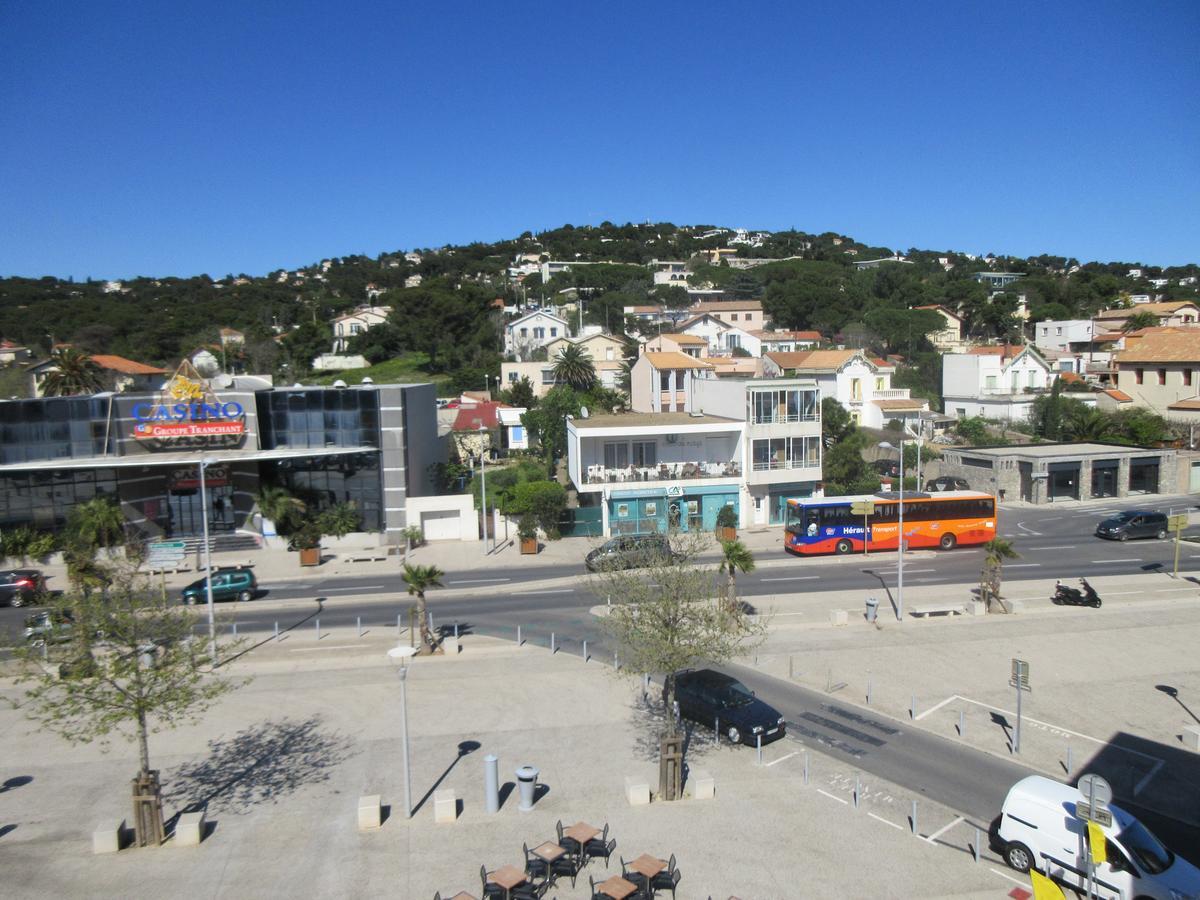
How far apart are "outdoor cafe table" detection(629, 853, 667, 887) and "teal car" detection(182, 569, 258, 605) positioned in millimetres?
23300

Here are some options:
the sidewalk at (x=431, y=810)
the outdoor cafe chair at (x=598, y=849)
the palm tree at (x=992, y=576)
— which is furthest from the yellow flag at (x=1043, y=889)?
the palm tree at (x=992, y=576)

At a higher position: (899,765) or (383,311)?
(383,311)

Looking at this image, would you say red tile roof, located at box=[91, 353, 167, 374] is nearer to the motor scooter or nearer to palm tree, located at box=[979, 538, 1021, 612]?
palm tree, located at box=[979, 538, 1021, 612]

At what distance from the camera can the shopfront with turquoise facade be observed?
41250 mm

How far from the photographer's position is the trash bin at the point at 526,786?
1492cm

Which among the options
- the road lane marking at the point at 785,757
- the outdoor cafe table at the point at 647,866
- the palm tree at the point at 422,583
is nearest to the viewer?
the outdoor cafe table at the point at 647,866

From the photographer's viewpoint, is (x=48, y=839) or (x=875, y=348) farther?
(x=875, y=348)

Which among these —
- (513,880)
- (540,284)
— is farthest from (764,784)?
(540,284)

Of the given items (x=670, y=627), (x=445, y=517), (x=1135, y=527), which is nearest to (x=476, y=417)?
(x=445, y=517)

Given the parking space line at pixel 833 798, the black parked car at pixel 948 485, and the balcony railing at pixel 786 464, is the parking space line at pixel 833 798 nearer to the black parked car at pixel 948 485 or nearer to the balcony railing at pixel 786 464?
the balcony railing at pixel 786 464

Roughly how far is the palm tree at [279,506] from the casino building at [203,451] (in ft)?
2.49

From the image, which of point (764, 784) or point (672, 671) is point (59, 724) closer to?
point (672, 671)

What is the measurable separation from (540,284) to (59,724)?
128521 millimetres

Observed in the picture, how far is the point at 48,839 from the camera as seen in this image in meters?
14.5
